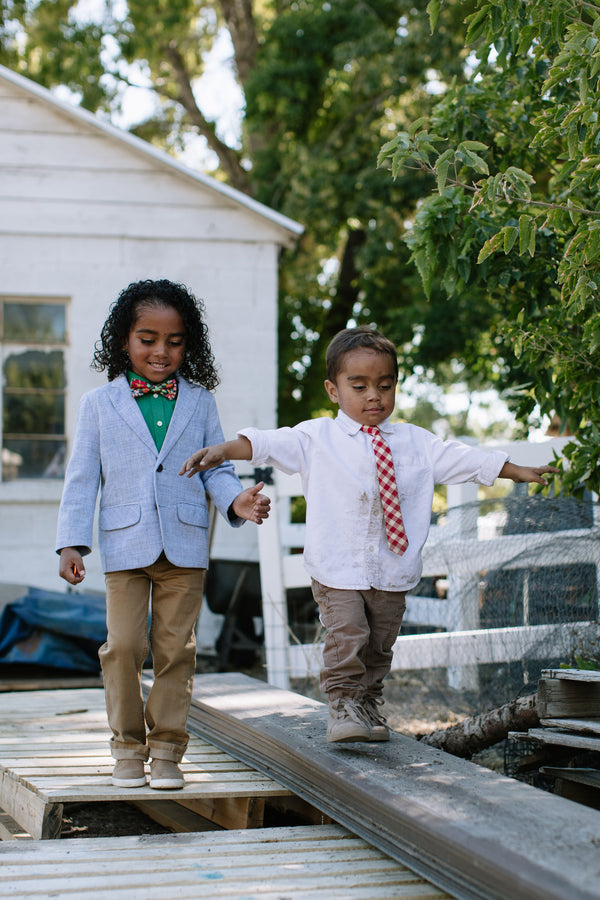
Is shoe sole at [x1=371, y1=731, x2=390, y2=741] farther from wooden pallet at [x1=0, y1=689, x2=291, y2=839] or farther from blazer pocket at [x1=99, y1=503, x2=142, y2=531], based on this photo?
blazer pocket at [x1=99, y1=503, x2=142, y2=531]

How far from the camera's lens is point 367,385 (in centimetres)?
334

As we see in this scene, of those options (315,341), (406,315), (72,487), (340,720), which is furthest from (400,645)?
(315,341)

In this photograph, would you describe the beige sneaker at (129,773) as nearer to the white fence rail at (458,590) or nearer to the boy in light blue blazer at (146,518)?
the boy in light blue blazer at (146,518)

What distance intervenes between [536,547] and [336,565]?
4.10 feet

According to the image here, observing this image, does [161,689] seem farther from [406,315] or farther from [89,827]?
[406,315]

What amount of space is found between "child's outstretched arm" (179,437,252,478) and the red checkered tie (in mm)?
461

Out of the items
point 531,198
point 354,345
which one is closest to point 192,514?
point 354,345

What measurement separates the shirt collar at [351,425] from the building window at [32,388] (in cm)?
542

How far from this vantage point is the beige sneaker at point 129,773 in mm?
3268

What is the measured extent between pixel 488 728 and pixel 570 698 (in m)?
0.63

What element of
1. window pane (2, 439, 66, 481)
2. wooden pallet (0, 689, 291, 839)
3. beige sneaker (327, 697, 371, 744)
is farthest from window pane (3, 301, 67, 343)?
beige sneaker (327, 697, 371, 744)

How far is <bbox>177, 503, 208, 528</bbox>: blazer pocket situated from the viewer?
3344 mm

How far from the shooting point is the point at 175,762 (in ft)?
10.9

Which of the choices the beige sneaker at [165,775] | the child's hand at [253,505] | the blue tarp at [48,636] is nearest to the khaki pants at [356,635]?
the child's hand at [253,505]
